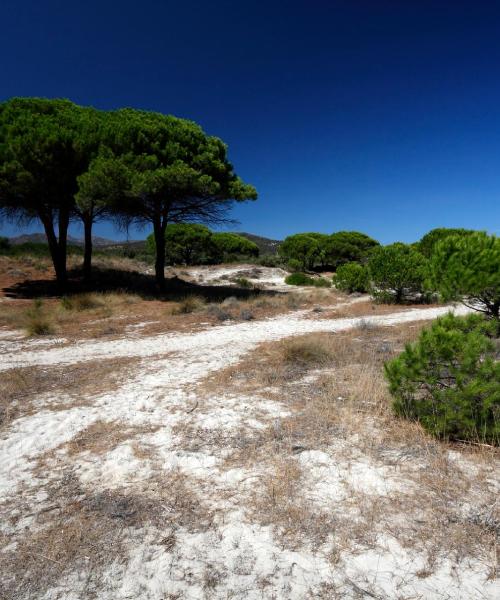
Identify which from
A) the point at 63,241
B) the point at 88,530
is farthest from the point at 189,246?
the point at 88,530

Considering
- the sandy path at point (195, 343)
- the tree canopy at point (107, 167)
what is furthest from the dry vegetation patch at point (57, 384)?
the tree canopy at point (107, 167)

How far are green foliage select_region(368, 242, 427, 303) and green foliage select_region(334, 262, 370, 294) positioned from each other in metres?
2.94

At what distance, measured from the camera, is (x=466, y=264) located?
4562mm

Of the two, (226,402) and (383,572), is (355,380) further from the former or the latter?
(383,572)

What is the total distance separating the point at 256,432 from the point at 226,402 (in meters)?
0.95

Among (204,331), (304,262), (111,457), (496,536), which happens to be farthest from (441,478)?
(304,262)

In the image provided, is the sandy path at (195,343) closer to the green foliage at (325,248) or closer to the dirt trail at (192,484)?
the dirt trail at (192,484)

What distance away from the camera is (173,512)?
275cm

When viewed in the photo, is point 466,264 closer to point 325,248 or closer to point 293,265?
point 293,265

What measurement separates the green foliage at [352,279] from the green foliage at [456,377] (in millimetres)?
14755

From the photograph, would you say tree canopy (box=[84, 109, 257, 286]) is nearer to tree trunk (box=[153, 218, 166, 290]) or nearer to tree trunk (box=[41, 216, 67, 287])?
Result: tree trunk (box=[153, 218, 166, 290])

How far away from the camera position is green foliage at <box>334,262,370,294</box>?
18.2 metres

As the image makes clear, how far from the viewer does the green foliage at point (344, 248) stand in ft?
135

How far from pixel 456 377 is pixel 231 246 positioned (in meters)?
38.6
